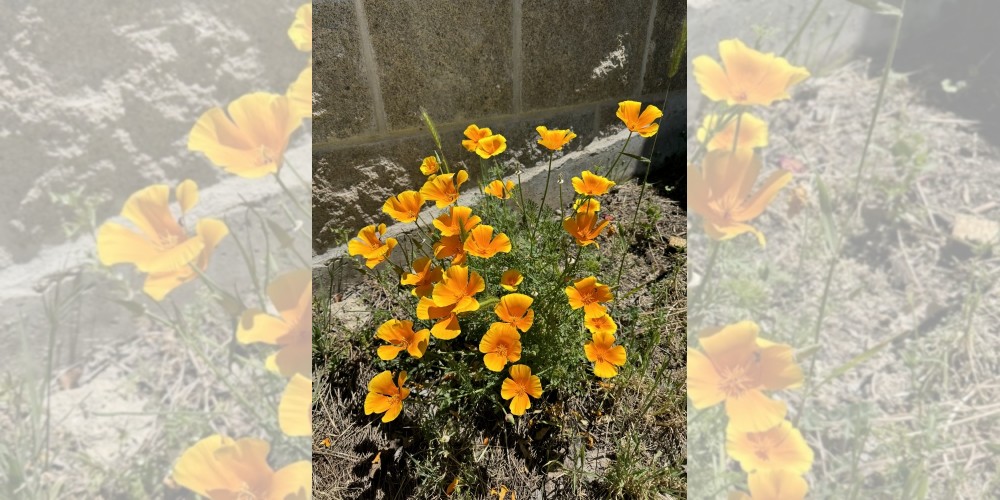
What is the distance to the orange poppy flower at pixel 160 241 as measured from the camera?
0.35 m

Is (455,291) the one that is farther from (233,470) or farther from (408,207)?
(233,470)

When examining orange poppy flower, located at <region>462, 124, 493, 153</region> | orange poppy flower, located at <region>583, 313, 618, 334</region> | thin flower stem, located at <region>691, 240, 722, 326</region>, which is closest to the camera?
thin flower stem, located at <region>691, 240, 722, 326</region>

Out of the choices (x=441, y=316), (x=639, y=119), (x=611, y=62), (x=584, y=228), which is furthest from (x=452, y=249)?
(x=611, y=62)

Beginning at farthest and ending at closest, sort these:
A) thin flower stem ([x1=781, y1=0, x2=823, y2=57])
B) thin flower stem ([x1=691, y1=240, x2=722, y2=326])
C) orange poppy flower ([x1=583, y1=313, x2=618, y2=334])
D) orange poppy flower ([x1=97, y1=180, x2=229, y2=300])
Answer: orange poppy flower ([x1=583, y1=313, x2=618, y2=334])
thin flower stem ([x1=691, y1=240, x2=722, y2=326])
thin flower stem ([x1=781, y1=0, x2=823, y2=57])
orange poppy flower ([x1=97, y1=180, x2=229, y2=300])

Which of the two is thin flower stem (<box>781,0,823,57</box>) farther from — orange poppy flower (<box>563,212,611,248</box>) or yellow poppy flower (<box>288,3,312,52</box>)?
orange poppy flower (<box>563,212,611,248</box>)

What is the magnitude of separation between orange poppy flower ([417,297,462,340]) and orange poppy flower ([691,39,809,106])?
0.74 meters

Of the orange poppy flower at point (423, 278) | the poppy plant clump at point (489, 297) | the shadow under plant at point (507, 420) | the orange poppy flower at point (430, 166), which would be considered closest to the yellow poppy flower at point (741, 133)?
the poppy plant clump at point (489, 297)

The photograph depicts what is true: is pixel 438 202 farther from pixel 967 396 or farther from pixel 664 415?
pixel 967 396

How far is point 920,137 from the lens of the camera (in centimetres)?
49

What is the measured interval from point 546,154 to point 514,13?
55 centimetres

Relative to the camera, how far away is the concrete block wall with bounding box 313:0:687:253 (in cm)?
155

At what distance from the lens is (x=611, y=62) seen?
2049mm

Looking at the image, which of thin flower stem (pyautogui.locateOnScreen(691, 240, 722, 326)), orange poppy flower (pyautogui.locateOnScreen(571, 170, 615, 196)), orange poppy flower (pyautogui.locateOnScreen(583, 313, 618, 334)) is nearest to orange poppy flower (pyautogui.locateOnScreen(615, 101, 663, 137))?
orange poppy flower (pyautogui.locateOnScreen(571, 170, 615, 196))

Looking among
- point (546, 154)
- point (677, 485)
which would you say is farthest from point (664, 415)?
point (546, 154)
